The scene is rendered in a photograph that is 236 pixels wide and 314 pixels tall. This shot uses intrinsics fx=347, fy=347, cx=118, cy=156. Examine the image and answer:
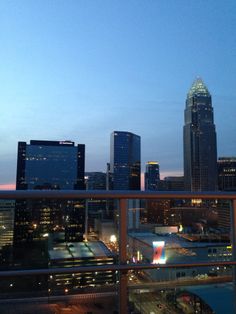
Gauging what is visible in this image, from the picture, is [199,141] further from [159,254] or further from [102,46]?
[159,254]

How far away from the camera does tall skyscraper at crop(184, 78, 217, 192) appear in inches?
4065

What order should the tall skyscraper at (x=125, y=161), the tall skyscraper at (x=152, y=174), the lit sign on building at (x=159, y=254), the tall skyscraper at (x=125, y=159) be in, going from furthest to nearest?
the tall skyscraper at (x=152, y=174), the tall skyscraper at (x=125, y=159), the tall skyscraper at (x=125, y=161), the lit sign on building at (x=159, y=254)

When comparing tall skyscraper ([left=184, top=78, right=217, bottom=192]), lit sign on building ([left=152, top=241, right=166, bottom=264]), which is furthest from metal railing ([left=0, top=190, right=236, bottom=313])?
tall skyscraper ([left=184, top=78, right=217, bottom=192])

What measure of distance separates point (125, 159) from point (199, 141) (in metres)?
26.2

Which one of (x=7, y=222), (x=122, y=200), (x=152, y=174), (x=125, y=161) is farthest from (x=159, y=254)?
(x=125, y=161)

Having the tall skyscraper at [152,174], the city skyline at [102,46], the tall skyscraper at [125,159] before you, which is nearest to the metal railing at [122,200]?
the city skyline at [102,46]

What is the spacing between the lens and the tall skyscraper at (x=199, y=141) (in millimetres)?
103250

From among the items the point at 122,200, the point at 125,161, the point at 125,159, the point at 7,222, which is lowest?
the point at 7,222

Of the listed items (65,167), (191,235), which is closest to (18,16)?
(191,235)

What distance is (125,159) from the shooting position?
12281cm

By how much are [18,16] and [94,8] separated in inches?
206

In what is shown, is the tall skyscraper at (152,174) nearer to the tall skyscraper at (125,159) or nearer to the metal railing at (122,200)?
the tall skyscraper at (125,159)

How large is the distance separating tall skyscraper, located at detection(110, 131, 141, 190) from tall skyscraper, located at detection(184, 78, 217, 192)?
56.1 ft

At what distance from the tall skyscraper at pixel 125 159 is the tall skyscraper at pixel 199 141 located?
674 inches
